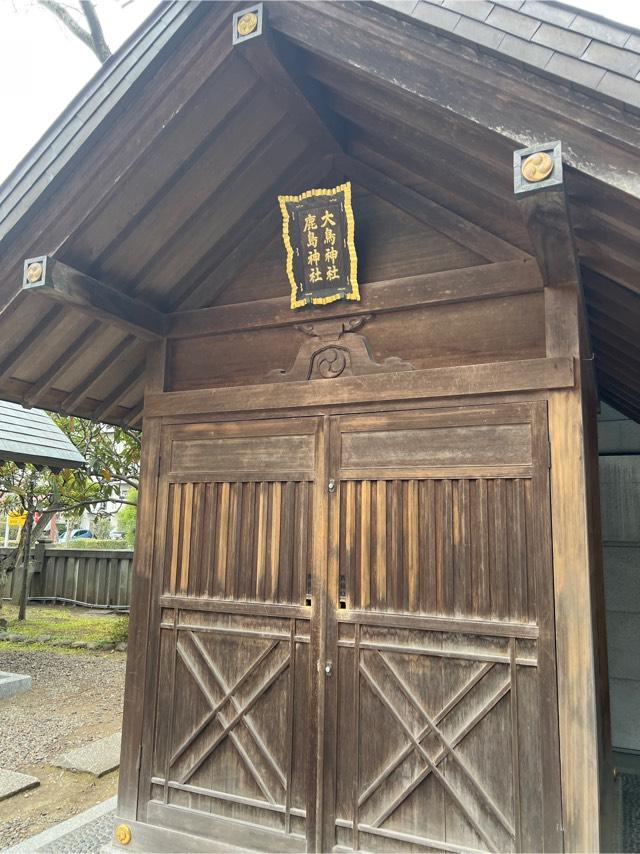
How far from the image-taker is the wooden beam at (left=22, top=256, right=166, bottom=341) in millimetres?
3396

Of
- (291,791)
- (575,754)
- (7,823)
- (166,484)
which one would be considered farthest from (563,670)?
(7,823)

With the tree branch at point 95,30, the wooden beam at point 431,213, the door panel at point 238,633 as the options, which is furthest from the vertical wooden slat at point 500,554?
the tree branch at point 95,30

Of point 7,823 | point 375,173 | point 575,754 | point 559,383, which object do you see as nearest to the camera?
point 575,754

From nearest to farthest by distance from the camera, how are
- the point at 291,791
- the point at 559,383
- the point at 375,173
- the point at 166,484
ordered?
the point at 559,383 → the point at 291,791 → the point at 375,173 → the point at 166,484

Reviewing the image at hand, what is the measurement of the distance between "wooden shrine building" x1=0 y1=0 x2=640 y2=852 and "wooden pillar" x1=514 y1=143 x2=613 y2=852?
0.01 meters

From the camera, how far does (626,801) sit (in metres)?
4.62

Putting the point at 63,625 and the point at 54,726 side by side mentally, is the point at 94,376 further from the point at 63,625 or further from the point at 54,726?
the point at 63,625

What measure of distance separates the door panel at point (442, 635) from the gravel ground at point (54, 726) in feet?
9.30

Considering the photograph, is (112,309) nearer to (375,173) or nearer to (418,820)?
(375,173)

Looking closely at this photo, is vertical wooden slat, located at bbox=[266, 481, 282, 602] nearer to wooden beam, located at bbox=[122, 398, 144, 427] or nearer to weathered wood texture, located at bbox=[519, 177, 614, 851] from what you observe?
weathered wood texture, located at bbox=[519, 177, 614, 851]

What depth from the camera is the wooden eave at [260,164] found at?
2553 millimetres

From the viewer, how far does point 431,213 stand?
A: 3617 millimetres

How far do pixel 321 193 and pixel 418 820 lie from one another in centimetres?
358

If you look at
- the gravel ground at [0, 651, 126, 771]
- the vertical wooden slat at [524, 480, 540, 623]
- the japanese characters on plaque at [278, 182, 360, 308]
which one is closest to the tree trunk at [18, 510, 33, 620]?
the gravel ground at [0, 651, 126, 771]
